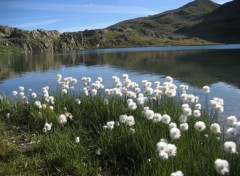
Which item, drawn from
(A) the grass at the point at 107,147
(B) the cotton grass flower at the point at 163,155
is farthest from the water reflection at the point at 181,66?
(B) the cotton grass flower at the point at 163,155

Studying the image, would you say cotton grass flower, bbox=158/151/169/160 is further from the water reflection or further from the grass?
the water reflection

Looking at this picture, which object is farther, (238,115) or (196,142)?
(238,115)

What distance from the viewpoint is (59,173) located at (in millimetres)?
8180

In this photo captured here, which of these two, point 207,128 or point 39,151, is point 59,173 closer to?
point 39,151

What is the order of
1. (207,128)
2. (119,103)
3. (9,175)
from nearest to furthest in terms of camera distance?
(9,175) < (207,128) < (119,103)

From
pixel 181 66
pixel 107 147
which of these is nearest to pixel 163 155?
pixel 107 147

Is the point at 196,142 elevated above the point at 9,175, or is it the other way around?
the point at 196,142

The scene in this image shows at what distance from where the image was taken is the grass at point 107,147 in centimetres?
733

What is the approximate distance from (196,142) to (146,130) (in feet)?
4.35

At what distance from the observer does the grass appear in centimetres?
733

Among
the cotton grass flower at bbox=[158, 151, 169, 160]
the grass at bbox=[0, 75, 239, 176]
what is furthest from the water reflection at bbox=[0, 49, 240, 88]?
the cotton grass flower at bbox=[158, 151, 169, 160]

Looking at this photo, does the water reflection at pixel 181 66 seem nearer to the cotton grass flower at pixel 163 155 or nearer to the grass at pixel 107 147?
the grass at pixel 107 147

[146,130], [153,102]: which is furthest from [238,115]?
[146,130]

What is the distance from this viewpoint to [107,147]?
30.3 ft
